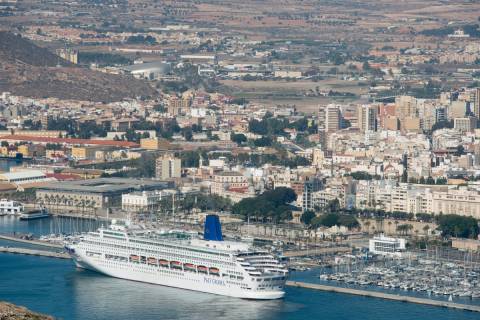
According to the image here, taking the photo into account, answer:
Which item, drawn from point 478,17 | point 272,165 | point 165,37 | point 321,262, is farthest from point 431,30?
point 321,262

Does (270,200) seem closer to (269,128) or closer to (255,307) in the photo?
(255,307)

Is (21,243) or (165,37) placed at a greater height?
(165,37)

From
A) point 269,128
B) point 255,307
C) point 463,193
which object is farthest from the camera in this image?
point 269,128

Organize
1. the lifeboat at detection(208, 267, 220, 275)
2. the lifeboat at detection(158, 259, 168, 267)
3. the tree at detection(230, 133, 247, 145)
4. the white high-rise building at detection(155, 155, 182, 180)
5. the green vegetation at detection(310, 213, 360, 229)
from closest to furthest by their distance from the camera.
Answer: the lifeboat at detection(208, 267, 220, 275)
the lifeboat at detection(158, 259, 168, 267)
the green vegetation at detection(310, 213, 360, 229)
the white high-rise building at detection(155, 155, 182, 180)
the tree at detection(230, 133, 247, 145)

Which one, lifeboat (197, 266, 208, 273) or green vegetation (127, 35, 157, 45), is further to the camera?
green vegetation (127, 35, 157, 45)

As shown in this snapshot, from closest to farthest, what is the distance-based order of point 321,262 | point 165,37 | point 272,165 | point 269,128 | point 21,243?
point 321,262 → point 21,243 → point 272,165 → point 269,128 → point 165,37

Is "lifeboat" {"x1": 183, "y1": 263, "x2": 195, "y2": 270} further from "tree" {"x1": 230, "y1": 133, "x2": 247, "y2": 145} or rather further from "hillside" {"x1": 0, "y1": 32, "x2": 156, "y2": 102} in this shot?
"hillside" {"x1": 0, "y1": 32, "x2": 156, "y2": 102}

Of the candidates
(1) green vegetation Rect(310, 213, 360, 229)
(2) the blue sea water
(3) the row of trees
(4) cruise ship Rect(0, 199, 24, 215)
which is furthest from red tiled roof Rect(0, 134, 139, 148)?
(2) the blue sea water

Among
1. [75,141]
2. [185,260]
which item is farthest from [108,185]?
[185,260]

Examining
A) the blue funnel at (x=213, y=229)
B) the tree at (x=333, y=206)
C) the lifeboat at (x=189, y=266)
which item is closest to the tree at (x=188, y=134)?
Answer: the tree at (x=333, y=206)
